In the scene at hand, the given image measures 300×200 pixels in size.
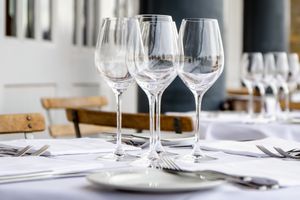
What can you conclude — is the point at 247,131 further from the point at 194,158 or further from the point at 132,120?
the point at 194,158

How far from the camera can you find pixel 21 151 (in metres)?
1.35

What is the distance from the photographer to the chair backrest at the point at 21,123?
199cm

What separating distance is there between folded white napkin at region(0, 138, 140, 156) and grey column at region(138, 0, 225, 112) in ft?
8.22

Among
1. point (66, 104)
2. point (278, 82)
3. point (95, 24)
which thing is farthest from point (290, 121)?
point (95, 24)

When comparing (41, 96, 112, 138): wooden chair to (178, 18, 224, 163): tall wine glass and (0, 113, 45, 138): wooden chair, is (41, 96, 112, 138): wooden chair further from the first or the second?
(178, 18, 224, 163): tall wine glass

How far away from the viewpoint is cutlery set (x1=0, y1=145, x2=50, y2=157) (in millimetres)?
1343

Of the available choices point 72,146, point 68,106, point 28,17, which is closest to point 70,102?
point 68,106

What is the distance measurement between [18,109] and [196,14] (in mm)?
1194

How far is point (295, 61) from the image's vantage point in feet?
9.18

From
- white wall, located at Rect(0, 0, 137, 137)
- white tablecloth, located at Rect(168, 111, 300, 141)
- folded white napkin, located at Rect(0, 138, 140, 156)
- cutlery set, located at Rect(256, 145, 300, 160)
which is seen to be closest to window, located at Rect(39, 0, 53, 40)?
white wall, located at Rect(0, 0, 137, 137)

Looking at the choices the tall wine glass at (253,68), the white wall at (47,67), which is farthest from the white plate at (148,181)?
the white wall at (47,67)

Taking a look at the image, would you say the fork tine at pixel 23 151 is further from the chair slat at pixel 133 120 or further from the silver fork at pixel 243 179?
the chair slat at pixel 133 120

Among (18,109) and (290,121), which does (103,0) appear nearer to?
(18,109)

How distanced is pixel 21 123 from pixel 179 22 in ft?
7.02
